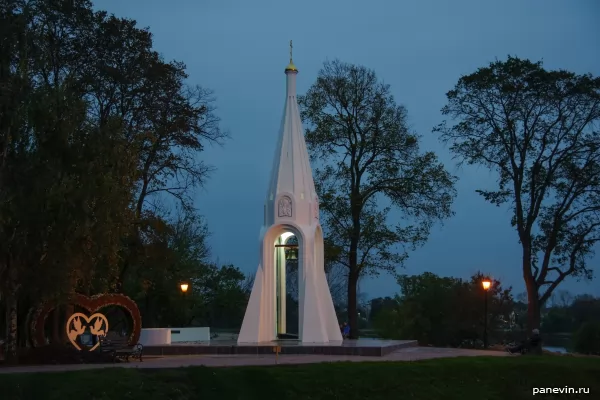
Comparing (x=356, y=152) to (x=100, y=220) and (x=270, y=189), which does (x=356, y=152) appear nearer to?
(x=270, y=189)

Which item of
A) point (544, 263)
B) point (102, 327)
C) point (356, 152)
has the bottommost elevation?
point (102, 327)

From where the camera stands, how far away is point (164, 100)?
31.0 metres

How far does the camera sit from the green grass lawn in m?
15.8

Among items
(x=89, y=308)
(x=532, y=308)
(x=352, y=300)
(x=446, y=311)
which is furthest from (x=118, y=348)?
(x=446, y=311)

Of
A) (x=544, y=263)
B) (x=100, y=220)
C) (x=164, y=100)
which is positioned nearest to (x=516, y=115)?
(x=544, y=263)

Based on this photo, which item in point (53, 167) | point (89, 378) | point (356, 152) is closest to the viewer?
point (89, 378)

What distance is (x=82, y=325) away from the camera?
23797 mm

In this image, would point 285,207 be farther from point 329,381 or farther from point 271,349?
point 329,381

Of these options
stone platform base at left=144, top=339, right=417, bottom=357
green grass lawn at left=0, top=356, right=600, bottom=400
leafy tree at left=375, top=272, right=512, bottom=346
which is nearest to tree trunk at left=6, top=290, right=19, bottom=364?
green grass lawn at left=0, top=356, right=600, bottom=400

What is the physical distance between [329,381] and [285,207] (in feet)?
39.1

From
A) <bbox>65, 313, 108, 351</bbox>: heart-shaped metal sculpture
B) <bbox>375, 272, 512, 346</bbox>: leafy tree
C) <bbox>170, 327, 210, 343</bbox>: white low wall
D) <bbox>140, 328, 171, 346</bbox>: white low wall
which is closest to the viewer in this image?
<bbox>65, 313, 108, 351</bbox>: heart-shaped metal sculpture

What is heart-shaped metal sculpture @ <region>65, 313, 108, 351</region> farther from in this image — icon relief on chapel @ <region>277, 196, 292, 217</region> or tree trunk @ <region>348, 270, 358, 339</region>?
tree trunk @ <region>348, 270, 358, 339</region>

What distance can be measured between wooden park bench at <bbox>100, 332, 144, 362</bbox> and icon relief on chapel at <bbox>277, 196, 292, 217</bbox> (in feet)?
26.9

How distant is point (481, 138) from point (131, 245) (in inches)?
626
